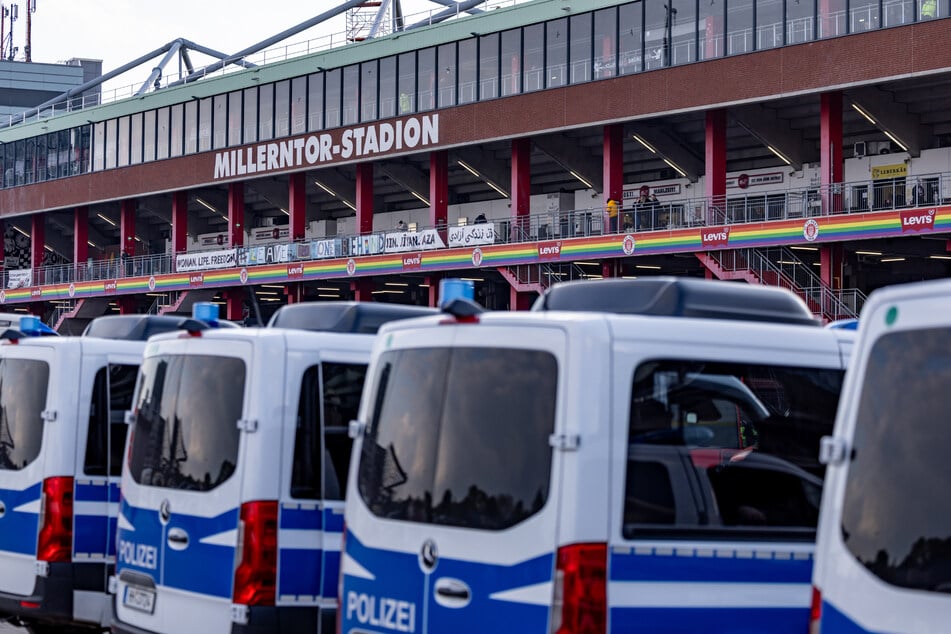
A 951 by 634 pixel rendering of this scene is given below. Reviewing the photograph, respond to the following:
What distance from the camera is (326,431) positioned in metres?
8.40

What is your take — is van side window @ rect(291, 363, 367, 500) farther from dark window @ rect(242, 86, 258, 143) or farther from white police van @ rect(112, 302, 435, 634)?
dark window @ rect(242, 86, 258, 143)

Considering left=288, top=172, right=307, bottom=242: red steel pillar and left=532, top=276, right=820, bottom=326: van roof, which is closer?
left=532, top=276, right=820, bottom=326: van roof

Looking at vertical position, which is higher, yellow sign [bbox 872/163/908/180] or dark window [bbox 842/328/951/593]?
yellow sign [bbox 872/163/908/180]

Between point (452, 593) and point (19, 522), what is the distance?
16.8 feet

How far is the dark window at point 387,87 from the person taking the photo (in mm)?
56594

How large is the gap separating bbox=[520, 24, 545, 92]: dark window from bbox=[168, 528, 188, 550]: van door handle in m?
43.4

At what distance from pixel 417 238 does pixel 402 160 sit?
780cm

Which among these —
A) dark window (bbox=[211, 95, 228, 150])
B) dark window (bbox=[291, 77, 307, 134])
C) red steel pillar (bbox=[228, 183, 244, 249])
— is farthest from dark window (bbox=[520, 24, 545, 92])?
dark window (bbox=[211, 95, 228, 150])

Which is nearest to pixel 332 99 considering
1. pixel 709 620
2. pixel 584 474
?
pixel 709 620

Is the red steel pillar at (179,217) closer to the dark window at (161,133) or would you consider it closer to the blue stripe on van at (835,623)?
the dark window at (161,133)

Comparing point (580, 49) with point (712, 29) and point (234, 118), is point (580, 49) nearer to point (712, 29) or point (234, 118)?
point (712, 29)

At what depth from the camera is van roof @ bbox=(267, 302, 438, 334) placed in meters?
8.91

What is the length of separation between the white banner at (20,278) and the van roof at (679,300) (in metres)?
70.3

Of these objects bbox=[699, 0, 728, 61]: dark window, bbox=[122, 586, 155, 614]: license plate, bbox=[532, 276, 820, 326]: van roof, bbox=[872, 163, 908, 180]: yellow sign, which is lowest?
bbox=[122, 586, 155, 614]: license plate
